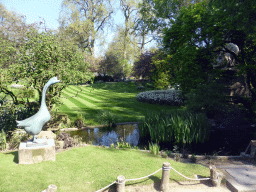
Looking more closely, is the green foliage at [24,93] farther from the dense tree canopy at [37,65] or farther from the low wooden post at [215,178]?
the low wooden post at [215,178]

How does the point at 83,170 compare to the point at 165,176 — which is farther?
the point at 83,170

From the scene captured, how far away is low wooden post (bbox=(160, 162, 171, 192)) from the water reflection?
4.46 meters

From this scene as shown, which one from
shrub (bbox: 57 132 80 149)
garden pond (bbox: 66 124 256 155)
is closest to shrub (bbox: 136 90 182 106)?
garden pond (bbox: 66 124 256 155)

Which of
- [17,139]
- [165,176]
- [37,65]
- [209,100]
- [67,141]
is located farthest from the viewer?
[209,100]

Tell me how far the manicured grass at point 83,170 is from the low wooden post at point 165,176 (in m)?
0.39

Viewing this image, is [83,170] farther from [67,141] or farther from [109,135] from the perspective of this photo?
[109,135]

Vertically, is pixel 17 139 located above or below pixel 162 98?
below

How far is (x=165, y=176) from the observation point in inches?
197

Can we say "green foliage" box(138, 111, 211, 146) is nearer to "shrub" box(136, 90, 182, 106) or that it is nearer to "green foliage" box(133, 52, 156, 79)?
"shrub" box(136, 90, 182, 106)

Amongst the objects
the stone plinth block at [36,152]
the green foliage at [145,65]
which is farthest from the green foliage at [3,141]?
the green foliage at [145,65]

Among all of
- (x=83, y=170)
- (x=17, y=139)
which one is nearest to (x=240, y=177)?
(x=83, y=170)

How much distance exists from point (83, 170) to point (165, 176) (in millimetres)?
2358

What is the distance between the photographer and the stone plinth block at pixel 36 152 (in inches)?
226

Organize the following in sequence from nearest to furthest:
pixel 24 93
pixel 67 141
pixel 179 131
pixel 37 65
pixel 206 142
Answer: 1. pixel 67 141
2. pixel 37 65
3. pixel 179 131
4. pixel 206 142
5. pixel 24 93
